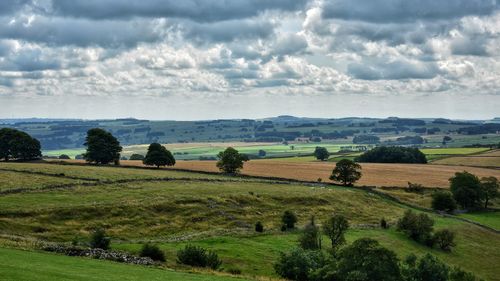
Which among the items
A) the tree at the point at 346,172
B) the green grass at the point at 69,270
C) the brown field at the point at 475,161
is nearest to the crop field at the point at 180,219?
the green grass at the point at 69,270

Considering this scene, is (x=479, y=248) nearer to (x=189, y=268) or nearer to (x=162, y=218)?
(x=162, y=218)

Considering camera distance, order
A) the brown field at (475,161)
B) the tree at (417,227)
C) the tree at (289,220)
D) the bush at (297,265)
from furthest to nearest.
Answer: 1. the brown field at (475,161)
2. the tree at (417,227)
3. the tree at (289,220)
4. the bush at (297,265)

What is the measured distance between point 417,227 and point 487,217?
122 ft

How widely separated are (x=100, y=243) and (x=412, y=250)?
158 ft

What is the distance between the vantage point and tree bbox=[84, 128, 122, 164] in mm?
131625

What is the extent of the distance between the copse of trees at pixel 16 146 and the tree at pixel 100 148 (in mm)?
13390

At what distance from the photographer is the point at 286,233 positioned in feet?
249

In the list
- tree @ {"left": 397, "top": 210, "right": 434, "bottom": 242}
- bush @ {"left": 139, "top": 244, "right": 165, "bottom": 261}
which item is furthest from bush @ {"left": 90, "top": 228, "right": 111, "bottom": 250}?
tree @ {"left": 397, "top": 210, "right": 434, "bottom": 242}

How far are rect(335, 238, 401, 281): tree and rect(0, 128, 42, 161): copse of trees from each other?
349 ft

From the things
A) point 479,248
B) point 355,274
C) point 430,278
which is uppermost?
point 355,274

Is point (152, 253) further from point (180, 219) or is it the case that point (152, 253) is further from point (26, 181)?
point (26, 181)

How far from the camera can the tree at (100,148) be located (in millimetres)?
131625

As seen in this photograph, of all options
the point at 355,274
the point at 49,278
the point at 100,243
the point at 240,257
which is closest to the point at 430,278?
the point at 355,274

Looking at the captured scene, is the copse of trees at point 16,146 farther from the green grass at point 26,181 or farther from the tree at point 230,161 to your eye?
the tree at point 230,161
